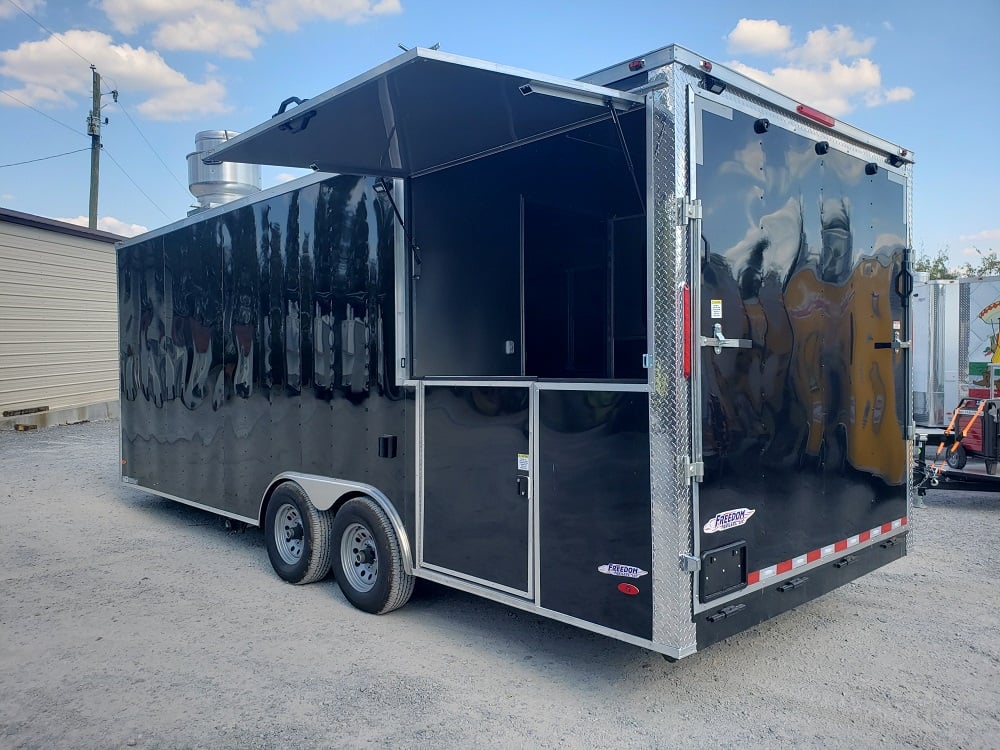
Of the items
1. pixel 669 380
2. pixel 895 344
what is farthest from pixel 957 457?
pixel 669 380

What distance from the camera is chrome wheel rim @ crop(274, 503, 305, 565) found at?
18.8 ft

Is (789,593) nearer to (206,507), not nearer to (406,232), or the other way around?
(406,232)

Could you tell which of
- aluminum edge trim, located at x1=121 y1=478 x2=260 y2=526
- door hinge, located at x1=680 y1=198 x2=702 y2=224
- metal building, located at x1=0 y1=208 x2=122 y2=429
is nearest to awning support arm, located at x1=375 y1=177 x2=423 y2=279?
door hinge, located at x1=680 y1=198 x2=702 y2=224

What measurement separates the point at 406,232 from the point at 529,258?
1356 millimetres

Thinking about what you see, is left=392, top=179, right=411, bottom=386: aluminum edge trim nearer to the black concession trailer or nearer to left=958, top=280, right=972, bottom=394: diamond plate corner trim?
the black concession trailer

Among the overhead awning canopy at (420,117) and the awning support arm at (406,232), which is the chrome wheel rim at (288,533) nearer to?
the awning support arm at (406,232)

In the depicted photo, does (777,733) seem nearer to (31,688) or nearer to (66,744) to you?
(66,744)

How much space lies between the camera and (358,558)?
5.20 m

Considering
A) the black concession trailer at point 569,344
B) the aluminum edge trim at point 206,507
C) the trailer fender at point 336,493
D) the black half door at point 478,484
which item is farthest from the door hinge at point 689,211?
the aluminum edge trim at point 206,507

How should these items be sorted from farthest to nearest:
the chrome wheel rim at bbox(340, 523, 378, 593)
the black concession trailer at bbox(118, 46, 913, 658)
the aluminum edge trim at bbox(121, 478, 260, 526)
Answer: the aluminum edge trim at bbox(121, 478, 260, 526), the chrome wheel rim at bbox(340, 523, 378, 593), the black concession trailer at bbox(118, 46, 913, 658)

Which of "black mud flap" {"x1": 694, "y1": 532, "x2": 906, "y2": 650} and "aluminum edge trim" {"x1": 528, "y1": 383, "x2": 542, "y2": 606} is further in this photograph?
"aluminum edge trim" {"x1": 528, "y1": 383, "x2": 542, "y2": 606}

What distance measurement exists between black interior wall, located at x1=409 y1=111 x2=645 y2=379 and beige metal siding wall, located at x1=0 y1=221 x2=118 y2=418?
13.9 metres

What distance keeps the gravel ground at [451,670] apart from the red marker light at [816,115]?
2.81 m

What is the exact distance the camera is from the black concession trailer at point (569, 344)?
3.42 meters
